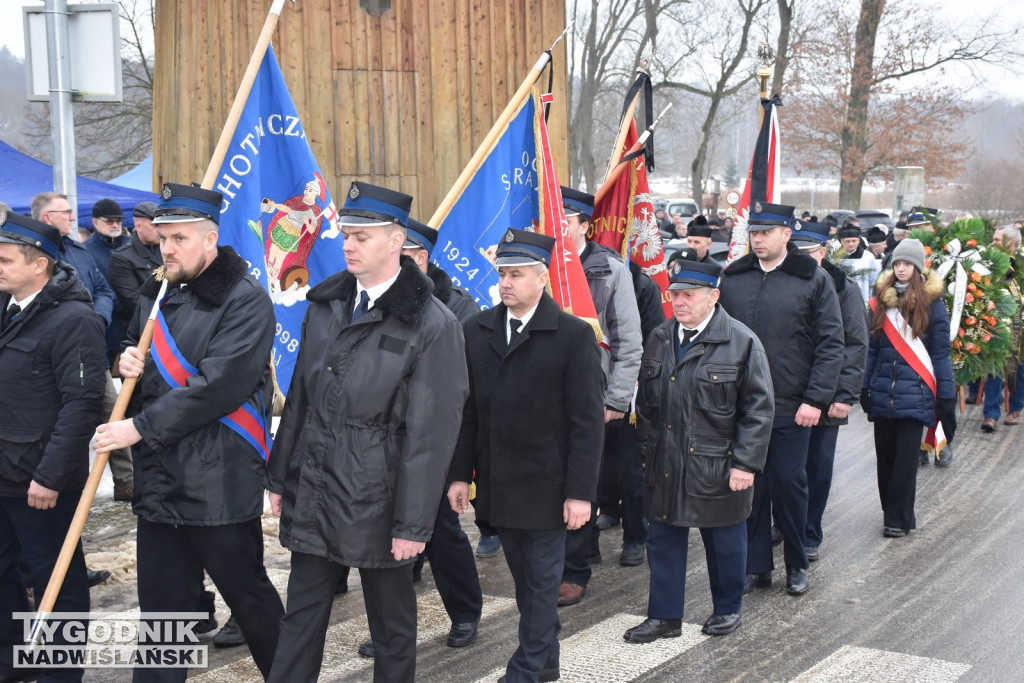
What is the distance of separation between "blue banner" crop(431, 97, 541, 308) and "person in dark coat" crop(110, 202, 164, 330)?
9.80ft

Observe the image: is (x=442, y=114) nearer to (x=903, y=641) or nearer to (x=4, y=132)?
(x=903, y=641)

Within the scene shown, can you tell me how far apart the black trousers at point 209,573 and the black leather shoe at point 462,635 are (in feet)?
4.13

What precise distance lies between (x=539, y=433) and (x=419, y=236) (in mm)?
1541

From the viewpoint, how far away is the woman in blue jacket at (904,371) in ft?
24.9

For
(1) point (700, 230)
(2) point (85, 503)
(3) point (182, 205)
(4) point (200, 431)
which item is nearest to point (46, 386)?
(2) point (85, 503)

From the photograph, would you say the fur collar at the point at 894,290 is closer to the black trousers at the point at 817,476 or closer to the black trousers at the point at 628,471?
the black trousers at the point at 817,476

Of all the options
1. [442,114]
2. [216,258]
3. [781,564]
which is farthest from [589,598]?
[442,114]

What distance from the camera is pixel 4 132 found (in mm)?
41438

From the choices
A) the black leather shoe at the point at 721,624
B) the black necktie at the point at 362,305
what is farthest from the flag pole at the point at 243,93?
→ the black leather shoe at the point at 721,624

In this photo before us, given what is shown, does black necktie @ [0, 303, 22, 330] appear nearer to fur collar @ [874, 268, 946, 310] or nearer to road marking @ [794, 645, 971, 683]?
road marking @ [794, 645, 971, 683]

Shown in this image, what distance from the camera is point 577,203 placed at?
698cm

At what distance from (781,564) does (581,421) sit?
2.93 meters

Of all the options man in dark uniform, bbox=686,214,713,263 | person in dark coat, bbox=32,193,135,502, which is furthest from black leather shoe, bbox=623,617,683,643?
man in dark uniform, bbox=686,214,713,263

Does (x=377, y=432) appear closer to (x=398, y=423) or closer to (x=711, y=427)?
(x=398, y=423)
